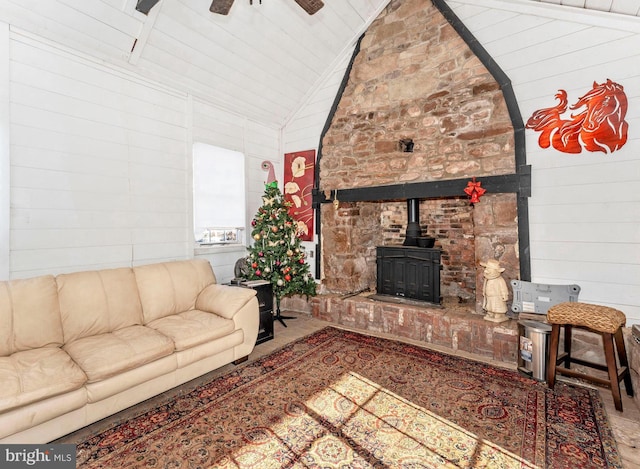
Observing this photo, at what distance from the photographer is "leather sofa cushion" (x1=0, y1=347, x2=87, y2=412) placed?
170cm

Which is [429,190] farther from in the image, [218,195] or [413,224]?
[218,195]

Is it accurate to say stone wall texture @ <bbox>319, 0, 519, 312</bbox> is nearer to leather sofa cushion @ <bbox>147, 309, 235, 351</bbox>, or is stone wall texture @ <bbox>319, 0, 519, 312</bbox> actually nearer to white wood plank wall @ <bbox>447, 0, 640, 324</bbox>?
white wood plank wall @ <bbox>447, 0, 640, 324</bbox>

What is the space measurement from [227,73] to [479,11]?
297 centimetres

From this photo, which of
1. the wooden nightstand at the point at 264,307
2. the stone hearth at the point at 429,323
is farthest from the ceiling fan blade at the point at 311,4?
the stone hearth at the point at 429,323

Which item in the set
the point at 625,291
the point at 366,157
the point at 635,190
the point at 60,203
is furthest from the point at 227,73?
the point at 625,291

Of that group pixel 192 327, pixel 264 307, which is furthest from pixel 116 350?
pixel 264 307

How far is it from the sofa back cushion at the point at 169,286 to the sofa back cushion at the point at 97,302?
0.27ft

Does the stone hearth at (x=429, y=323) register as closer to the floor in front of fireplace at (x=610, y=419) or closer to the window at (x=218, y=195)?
the floor in front of fireplace at (x=610, y=419)

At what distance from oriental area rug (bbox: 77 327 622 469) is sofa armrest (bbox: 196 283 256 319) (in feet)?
1.80

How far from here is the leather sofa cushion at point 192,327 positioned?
2541 millimetres

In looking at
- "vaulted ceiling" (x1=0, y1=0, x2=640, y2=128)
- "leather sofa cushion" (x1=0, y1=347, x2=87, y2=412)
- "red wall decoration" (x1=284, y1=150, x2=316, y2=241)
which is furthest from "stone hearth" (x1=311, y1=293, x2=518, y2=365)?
"vaulted ceiling" (x1=0, y1=0, x2=640, y2=128)

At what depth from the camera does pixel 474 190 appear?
334 cm

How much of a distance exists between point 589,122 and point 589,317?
176cm

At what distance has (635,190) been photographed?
8.80ft
